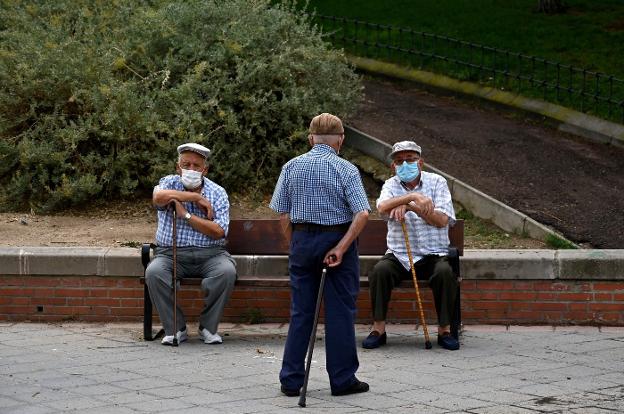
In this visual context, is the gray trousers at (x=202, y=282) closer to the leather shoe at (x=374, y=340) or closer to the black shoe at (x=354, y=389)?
the leather shoe at (x=374, y=340)

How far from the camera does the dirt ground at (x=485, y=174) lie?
10766 millimetres

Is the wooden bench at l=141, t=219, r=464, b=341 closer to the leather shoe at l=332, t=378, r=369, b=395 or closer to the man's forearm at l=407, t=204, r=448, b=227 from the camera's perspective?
the man's forearm at l=407, t=204, r=448, b=227

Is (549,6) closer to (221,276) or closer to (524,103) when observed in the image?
(524,103)

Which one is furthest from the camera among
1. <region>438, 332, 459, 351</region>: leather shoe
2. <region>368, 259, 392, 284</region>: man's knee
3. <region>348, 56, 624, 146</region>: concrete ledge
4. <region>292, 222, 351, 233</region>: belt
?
<region>348, 56, 624, 146</region>: concrete ledge

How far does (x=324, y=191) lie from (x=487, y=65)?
10614mm

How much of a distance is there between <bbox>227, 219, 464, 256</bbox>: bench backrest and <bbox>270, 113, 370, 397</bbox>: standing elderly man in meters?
1.69

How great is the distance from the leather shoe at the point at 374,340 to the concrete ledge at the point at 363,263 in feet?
2.30

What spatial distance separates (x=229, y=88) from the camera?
11695 mm

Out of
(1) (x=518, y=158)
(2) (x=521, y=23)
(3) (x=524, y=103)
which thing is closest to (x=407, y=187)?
(1) (x=518, y=158)

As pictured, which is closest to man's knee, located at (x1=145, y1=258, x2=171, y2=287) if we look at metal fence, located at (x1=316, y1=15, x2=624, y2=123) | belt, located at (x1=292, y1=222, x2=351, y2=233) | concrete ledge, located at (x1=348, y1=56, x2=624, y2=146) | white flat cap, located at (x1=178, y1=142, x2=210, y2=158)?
white flat cap, located at (x1=178, y1=142, x2=210, y2=158)

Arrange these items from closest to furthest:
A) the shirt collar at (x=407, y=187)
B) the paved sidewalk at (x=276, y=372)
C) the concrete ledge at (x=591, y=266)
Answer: the paved sidewalk at (x=276, y=372), the shirt collar at (x=407, y=187), the concrete ledge at (x=591, y=266)

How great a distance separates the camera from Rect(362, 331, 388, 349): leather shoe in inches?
331

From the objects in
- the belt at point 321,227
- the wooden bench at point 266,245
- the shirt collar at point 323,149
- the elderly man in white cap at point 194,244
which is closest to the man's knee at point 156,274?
the elderly man in white cap at point 194,244

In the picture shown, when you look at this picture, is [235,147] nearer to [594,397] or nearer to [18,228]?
[18,228]
